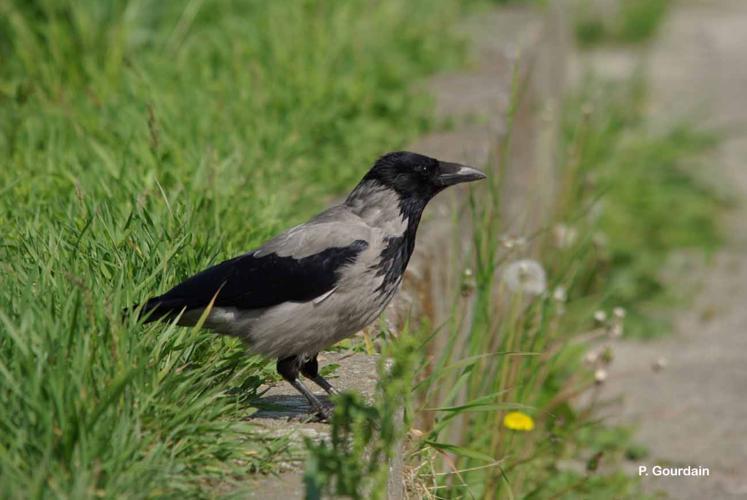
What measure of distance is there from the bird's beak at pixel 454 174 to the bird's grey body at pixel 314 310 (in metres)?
0.34

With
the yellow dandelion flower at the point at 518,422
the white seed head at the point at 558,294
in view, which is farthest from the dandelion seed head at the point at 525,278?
the yellow dandelion flower at the point at 518,422

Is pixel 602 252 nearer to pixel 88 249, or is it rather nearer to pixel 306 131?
pixel 306 131

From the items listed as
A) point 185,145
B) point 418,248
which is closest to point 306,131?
point 185,145

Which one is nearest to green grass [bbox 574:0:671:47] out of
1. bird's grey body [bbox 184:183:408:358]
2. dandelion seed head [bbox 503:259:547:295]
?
dandelion seed head [bbox 503:259:547:295]

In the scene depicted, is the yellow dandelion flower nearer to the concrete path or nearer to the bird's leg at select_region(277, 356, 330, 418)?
the bird's leg at select_region(277, 356, 330, 418)

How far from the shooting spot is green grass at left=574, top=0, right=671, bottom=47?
10484mm

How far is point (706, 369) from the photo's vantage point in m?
5.52

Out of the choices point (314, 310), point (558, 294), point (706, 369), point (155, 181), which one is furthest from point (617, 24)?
point (314, 310)

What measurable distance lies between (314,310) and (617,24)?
8081 millimetres

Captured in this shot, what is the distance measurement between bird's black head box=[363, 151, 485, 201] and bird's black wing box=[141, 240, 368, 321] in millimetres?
327

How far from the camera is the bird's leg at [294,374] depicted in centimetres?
313

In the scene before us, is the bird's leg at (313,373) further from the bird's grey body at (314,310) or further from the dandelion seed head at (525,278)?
the dandelion seed head at (525,278)

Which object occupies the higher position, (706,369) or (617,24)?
(617,24)

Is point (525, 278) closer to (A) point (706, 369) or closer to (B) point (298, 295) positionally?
(B) point (298, 295)
